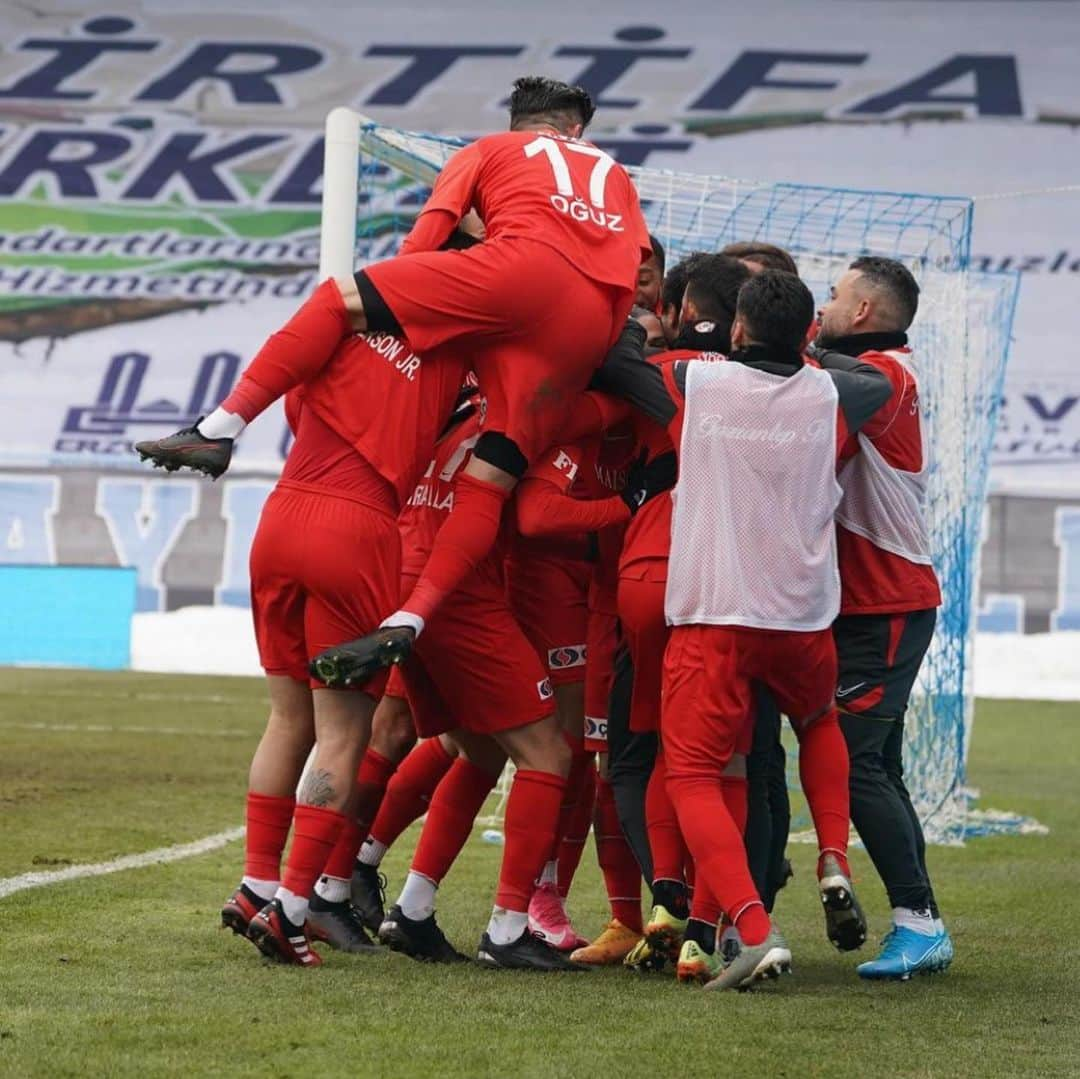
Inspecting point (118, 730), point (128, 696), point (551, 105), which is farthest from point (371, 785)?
point (128, 696)

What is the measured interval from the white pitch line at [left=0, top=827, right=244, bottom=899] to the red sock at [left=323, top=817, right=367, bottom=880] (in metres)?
0.95

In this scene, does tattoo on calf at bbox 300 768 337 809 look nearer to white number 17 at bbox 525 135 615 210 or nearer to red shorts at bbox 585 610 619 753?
red shorts at bbox 585 610 619 753

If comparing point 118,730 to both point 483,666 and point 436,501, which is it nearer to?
point 436,501

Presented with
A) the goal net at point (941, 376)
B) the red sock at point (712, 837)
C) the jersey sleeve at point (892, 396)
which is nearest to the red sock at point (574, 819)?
the red sock at point (712, 837)

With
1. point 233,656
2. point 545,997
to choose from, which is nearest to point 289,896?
point 545,997

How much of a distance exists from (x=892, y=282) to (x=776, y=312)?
29.9 inches

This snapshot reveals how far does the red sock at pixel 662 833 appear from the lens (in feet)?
15.2

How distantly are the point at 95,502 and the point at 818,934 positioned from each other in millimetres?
18707

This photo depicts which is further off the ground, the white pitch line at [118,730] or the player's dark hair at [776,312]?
the player's dark hair at [776,312]

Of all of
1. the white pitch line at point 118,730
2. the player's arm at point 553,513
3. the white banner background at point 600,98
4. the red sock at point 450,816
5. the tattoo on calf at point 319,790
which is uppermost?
the white banner background at point 600,98

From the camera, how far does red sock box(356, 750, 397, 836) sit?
16.9 feet

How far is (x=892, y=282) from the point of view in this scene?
5.04 m

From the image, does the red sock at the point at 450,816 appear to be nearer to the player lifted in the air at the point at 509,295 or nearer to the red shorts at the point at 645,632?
the red shorts at the point at 645,632

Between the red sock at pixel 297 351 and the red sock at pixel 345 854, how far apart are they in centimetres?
123
